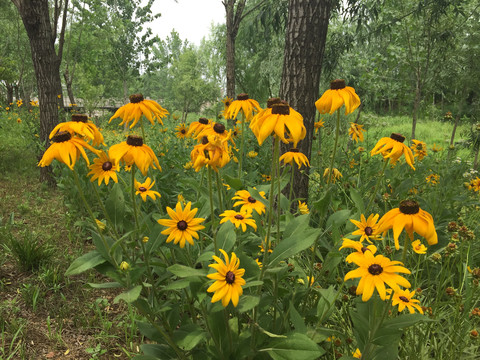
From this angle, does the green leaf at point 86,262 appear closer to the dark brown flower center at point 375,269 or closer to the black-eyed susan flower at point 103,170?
the black-eyed susan flower at point 103,170

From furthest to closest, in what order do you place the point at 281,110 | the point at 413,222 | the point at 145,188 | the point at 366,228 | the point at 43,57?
the point at 43,57 → the point at 145,188 → the point at 366,228 → the point at 281,110 → the point at 413,222

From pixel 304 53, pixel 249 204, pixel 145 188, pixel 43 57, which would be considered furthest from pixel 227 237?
pixel 43 57

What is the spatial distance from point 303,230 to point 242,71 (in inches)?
569

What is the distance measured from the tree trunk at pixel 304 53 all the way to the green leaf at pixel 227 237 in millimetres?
1377

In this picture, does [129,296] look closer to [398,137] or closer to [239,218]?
[239,218]

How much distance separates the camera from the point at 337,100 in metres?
1.18

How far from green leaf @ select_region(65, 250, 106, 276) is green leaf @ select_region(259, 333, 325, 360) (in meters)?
0.65

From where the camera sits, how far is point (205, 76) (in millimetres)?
25328

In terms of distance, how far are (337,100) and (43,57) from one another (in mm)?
4153

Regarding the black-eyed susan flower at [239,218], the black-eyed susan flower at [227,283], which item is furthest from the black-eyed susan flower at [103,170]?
the black-eyed susan flower at [227,283]

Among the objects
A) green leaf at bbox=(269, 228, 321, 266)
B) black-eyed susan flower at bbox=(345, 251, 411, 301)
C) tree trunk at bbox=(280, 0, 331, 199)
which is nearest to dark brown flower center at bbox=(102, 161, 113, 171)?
green leaf at bbox=(269, 228, 321, 266)

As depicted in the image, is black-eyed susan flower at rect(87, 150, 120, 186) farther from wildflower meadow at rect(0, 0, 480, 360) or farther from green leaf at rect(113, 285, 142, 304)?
green leaf at rect(113, 285, 142, 304)

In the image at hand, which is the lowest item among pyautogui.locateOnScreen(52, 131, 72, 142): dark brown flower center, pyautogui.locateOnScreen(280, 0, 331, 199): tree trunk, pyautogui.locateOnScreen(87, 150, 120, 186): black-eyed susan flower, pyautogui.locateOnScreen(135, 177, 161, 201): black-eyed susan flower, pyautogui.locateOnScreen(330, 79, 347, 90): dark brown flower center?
pyautogui.locateOnScreen(135, 177, 161, 201): black-eyed susan flower

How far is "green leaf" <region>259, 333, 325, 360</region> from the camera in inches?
38.3
